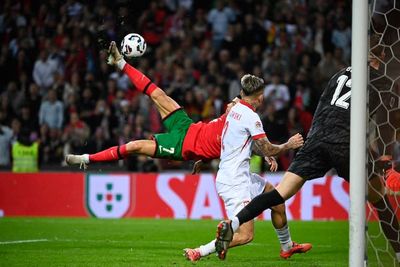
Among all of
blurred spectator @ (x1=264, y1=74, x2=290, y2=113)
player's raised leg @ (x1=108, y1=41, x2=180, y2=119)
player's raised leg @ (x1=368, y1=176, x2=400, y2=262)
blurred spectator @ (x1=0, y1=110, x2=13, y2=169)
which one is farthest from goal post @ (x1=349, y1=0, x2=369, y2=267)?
blurred spectator @ (x1=0, y1=110, x2=13, y2=169)

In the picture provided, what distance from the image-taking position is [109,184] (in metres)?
16.1

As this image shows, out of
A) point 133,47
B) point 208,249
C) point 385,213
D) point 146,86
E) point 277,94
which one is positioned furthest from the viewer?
point 277,94

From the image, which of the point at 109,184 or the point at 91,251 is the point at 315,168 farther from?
the point at 109,184

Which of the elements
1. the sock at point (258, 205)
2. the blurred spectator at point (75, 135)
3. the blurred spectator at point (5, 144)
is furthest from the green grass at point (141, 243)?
the blurred spectator at point (5, 144)

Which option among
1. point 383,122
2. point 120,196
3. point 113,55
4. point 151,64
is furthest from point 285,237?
point 151,64

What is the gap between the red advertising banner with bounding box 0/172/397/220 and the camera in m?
15.8

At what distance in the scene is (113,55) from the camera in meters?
9.70

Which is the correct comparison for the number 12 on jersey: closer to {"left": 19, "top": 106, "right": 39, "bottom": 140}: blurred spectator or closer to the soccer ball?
the soccer ball

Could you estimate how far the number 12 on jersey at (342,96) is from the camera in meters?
8.02

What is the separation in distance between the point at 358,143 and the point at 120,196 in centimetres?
1012

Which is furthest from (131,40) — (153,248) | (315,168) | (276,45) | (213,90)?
(276,45)

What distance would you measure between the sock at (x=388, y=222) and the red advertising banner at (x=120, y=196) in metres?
7.26

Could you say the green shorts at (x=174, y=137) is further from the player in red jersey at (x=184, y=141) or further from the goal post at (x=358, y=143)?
the goal post at (x=358, y=143)

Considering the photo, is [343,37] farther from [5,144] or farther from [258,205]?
[258,205]
